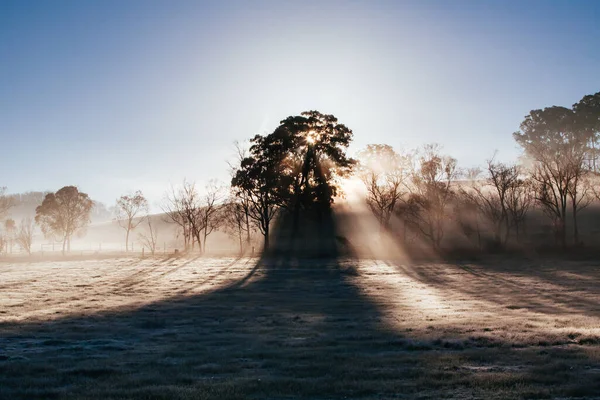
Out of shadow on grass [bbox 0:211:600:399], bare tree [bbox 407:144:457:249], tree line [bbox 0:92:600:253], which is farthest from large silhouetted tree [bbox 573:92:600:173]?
shadow on grass [bbox 0:211:600:399]

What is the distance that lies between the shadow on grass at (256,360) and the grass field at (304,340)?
0.05 meters

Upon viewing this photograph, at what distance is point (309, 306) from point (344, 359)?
581 inches

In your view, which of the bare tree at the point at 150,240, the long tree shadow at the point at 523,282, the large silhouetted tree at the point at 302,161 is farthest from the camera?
the bare tree at the point at 150,240

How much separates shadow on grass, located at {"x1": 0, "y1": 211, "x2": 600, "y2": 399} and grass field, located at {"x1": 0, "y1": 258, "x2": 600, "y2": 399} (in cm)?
5

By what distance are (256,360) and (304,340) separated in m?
3.45

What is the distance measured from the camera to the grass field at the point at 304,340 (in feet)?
35.3

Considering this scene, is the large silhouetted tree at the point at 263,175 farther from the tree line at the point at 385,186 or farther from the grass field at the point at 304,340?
the grass field at the point at 304,340

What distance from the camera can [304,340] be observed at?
17031mm

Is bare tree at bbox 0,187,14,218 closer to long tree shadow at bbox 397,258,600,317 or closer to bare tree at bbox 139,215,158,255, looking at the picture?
bare tree at bbox 139,215,158,255

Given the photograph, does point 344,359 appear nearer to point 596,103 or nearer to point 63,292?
point 63,292

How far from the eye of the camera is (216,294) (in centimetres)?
3438

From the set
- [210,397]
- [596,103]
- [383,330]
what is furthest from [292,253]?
[596,103]

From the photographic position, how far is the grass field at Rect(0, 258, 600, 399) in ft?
35.3

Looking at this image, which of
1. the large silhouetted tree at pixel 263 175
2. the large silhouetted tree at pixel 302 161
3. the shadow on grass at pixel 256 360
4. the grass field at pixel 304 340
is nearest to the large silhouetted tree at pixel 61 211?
the large silhouetted tree at pixel 263 175
